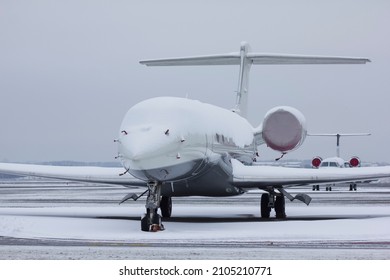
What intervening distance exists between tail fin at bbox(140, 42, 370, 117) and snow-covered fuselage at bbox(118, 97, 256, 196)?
6912 mm

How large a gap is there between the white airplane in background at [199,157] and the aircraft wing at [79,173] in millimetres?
30

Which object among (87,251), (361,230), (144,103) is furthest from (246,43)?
(87,251)

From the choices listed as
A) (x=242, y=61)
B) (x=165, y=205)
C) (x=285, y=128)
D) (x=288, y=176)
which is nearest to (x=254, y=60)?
(x=242, y=61)

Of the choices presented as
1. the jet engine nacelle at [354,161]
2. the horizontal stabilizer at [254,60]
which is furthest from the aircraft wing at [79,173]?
the jet engine nacelle at [354,161]

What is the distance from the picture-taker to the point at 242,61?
1444 inches

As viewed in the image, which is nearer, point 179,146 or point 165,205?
point 179,146

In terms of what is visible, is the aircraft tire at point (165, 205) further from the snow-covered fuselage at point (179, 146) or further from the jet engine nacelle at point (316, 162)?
the jet engine nacelle at point (316, 162)

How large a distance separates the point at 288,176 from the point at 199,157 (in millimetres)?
3418

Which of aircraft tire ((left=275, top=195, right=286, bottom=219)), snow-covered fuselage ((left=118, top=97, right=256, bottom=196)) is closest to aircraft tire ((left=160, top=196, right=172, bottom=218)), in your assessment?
snow-covered fuselage ((left=118, top=97, right=256, bottom=196))

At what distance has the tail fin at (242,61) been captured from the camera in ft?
111

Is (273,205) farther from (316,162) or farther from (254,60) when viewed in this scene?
(316,162)

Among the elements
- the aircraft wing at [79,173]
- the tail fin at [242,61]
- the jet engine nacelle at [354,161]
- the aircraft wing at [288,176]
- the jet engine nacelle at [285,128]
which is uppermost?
the tail fin at [242,61]
